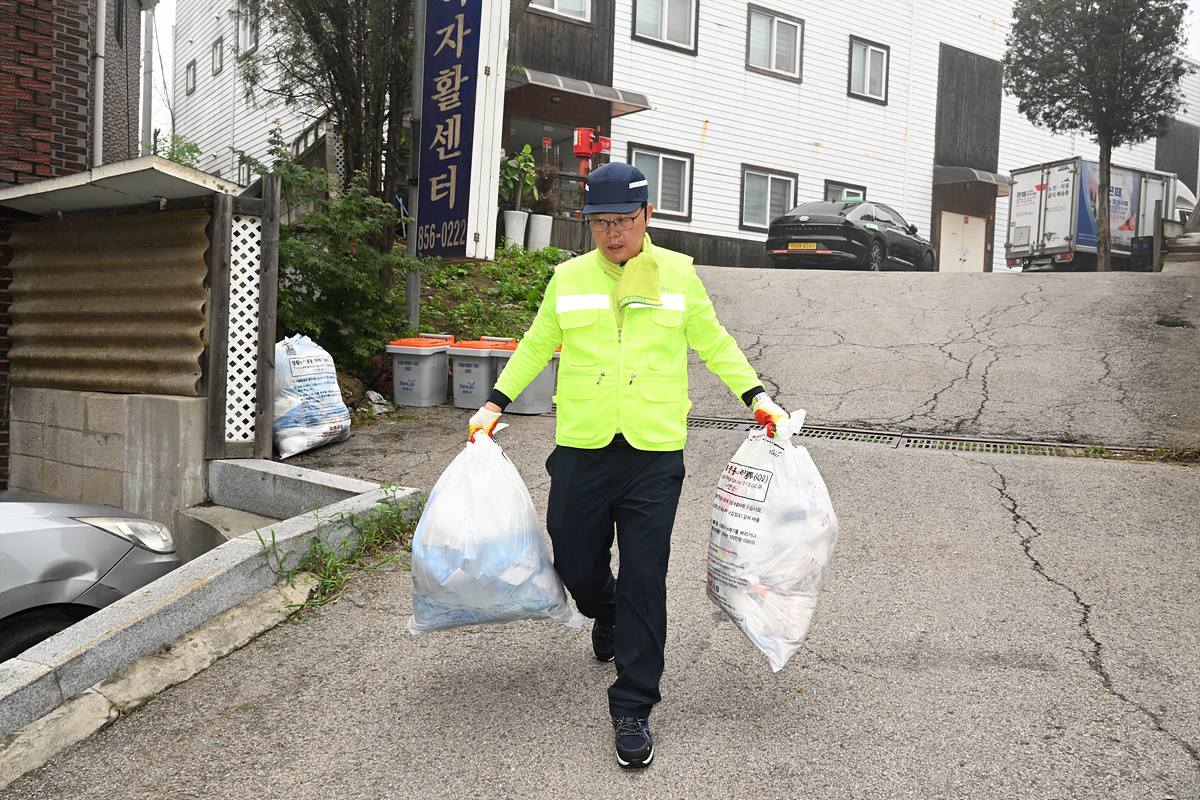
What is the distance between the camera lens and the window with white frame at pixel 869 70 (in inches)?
851

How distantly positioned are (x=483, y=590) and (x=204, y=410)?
4155 mm

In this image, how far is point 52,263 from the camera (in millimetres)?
7430

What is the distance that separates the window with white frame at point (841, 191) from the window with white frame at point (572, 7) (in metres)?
7.20

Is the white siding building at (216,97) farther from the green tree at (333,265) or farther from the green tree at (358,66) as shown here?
the green tree at (333,265)

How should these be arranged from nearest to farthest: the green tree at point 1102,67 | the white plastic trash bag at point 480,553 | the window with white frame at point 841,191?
the white plastic trash bag at point 480,553 → the green tree at point 1102,67 → the window with white frame at point 841,191

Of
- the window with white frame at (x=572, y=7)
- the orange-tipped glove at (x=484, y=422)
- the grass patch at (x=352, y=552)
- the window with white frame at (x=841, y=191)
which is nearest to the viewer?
the orange-tipped glove at (x=484, y=422)

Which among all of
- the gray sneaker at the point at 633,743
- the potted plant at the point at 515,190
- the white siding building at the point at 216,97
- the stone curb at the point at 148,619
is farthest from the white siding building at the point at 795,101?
the gray sneaker at the point at 633,743

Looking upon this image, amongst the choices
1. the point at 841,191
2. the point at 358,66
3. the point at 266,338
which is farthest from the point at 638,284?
the point at 841,191

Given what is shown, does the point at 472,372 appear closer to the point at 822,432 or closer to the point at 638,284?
the point at 822,432

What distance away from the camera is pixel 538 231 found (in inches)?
584

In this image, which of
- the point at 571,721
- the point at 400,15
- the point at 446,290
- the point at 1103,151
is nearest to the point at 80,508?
the point at 571,721

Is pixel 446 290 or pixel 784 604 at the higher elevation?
pixel 446 290

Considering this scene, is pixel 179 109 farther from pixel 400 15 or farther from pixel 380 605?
pixel 380 605

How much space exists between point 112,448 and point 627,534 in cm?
533
